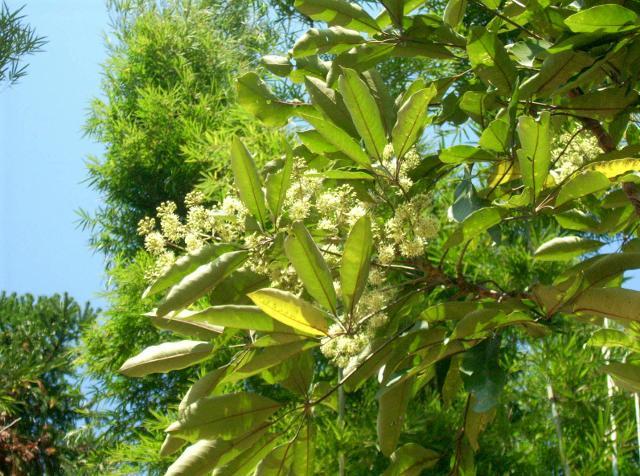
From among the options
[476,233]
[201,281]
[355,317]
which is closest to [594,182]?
[476,233]

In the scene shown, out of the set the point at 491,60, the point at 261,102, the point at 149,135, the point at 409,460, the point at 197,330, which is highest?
the point at 149,135

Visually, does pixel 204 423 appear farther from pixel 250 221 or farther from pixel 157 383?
pixel 157 383

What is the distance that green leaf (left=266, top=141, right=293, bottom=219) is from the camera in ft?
2.44

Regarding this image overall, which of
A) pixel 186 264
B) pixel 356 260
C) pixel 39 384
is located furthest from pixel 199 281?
pixel 39 384

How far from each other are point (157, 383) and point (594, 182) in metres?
1.92

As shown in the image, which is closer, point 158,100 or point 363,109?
point 363,109

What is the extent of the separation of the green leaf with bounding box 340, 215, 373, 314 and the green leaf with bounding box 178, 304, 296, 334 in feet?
0.21

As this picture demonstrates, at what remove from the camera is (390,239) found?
78 cm

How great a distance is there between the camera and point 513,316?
696 mm

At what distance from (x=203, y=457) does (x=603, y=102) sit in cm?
52

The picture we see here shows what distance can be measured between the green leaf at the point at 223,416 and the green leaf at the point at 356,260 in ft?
0.49

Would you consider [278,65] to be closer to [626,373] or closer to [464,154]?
[464,154]

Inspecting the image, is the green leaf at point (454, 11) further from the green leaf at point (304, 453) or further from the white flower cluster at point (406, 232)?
the green leaf at point (304, 453)

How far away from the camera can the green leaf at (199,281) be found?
2.31ft
